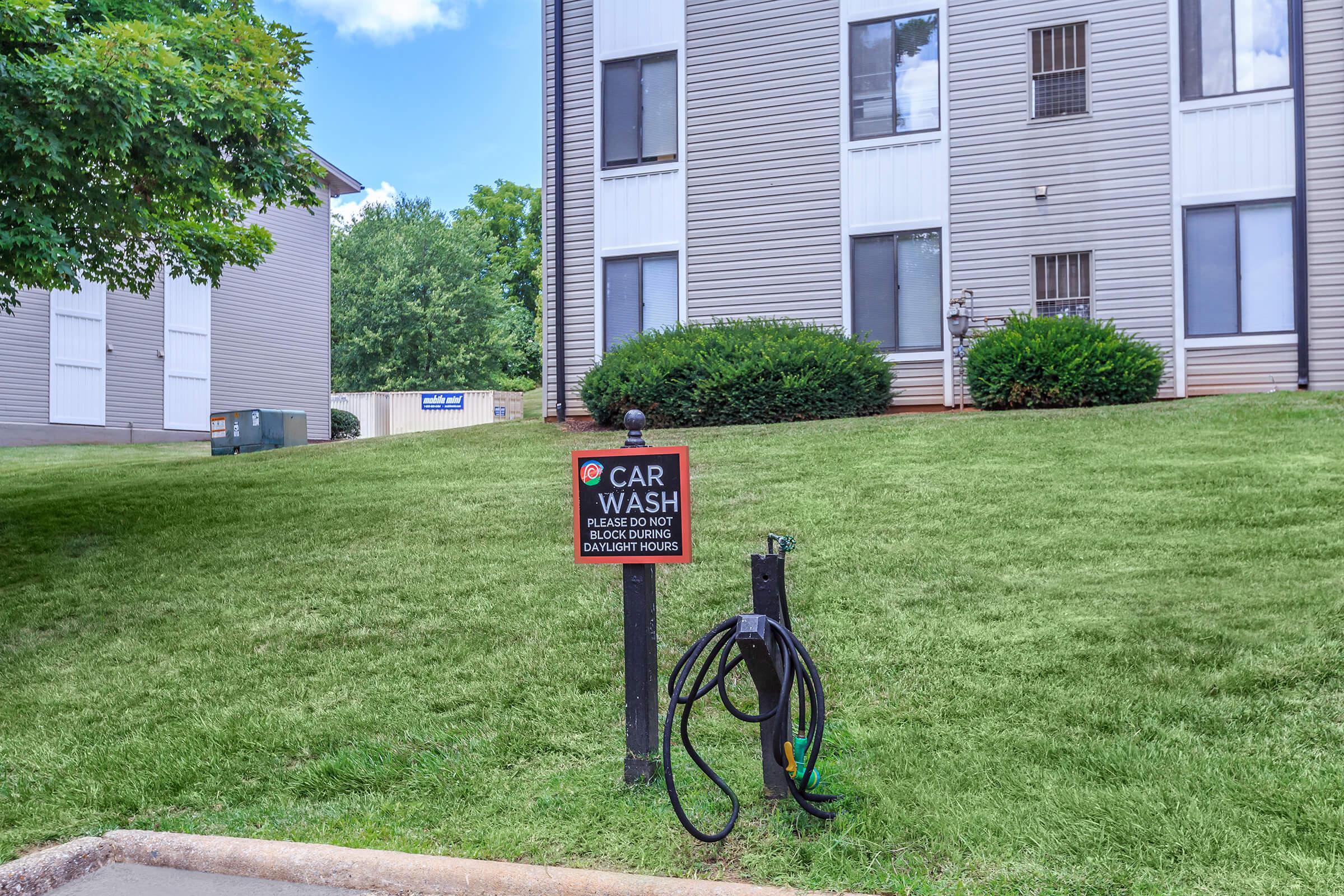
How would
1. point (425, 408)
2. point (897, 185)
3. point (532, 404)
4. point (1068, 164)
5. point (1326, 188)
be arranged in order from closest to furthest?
point (1326, 188)
point (1068, 164)
point (897, 185)
point (425, 408)
point (532, 404)

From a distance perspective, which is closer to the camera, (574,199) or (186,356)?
(574,199)

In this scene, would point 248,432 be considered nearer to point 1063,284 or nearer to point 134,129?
point 134,129

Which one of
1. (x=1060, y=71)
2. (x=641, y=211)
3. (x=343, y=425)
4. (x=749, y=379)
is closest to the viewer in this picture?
(x=749, y=379)

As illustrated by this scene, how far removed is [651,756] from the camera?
4.39m

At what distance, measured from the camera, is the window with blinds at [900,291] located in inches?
586

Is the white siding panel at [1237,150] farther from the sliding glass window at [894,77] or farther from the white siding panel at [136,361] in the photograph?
the white siding panel at [136,361]

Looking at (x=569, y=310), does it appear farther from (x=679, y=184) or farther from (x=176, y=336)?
(x=176, y=336)

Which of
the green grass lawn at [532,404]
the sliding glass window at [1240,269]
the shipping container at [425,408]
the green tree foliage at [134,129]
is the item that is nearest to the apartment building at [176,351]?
the shipping container at [425,408]

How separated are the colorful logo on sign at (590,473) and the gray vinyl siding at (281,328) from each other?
22568 millimetres

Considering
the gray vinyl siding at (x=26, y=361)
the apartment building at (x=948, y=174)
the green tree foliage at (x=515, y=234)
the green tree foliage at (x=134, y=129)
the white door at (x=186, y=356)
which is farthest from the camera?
the green tree foliage at (x=515, y=234)

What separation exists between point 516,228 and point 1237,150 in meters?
50.5

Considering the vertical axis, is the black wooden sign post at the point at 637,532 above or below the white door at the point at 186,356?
below

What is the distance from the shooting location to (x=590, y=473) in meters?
4.36

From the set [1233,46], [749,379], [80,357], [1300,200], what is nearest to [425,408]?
[80,357]
